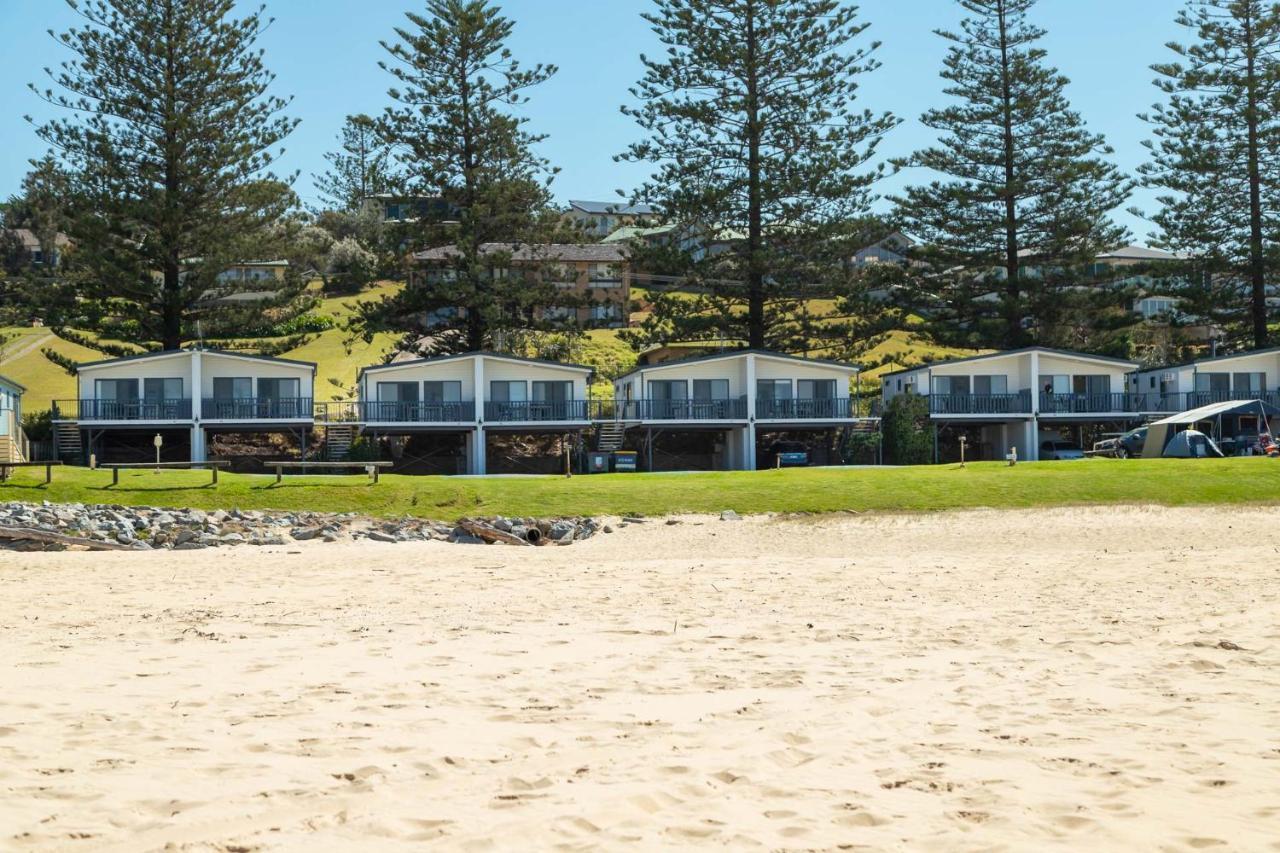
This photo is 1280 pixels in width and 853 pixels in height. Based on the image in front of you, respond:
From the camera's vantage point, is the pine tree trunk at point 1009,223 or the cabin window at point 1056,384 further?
the pine tree trunk at point 1009,223

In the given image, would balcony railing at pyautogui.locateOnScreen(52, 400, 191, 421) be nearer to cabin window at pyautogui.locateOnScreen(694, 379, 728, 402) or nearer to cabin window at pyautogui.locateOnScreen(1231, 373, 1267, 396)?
cabin window at pyautogui.locateOnScreen(694, 379, 728, 402)

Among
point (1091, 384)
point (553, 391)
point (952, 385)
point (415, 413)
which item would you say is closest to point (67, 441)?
point (415, 413)

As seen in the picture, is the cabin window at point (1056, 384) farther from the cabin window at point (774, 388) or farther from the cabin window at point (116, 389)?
the cabin window at point (116, 389)

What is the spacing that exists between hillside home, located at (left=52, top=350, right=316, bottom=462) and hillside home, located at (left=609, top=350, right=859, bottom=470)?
487 inches

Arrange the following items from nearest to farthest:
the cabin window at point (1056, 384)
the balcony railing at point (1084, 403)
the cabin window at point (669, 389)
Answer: the cabin window at point (669, 389) → the balcony railing at point (1084, 403) → the cabin window at point (1056, 384)

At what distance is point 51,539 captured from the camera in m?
22.7

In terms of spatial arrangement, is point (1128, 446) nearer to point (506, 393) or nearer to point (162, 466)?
point (506, 393)

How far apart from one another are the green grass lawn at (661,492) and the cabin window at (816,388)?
1673 centimetres

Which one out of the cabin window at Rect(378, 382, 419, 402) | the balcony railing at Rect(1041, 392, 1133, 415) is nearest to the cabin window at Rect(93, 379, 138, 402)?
the cabin window at Rect(378, 382, 419, 402)

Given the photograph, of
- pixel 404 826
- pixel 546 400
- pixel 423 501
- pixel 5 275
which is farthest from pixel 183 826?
pixel 5 275

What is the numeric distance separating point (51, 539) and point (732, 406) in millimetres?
27826

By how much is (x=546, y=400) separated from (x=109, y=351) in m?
17.6

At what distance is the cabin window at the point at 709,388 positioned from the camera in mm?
47781

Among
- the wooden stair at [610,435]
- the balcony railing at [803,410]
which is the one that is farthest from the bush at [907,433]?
the wooden stair at [610,435]
